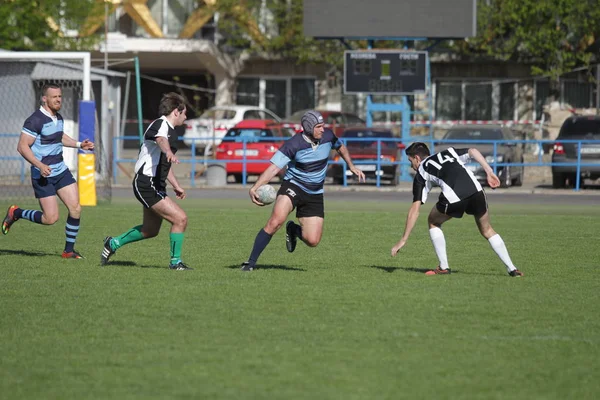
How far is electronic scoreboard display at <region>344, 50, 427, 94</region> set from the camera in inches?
1225

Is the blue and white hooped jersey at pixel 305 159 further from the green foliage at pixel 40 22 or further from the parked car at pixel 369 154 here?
the green foliage at pixel 40 22

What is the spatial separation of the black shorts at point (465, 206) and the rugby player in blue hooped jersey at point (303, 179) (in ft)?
3.55

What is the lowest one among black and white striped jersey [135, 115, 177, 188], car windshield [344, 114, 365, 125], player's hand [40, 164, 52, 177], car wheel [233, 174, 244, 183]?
car wheel [233, 174, 244, 183]

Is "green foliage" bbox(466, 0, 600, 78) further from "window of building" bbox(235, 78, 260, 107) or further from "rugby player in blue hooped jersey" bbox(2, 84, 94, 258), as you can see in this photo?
"rugby player in blue hooped jersey" bbox(2, 84, 94, 258)

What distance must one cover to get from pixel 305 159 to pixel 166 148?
1.44 m

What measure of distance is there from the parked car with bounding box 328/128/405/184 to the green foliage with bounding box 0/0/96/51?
11.8 m

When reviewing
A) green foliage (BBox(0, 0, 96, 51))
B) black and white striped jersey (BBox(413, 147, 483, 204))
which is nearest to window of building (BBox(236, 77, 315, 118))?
green foliage (BBox(0, 0, 96, 51))

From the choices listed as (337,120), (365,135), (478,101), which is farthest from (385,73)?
(478,101)

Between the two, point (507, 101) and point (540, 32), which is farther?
point (507, 101)

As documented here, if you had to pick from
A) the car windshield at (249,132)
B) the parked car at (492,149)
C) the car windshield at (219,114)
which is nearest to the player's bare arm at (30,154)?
the parked car at (492,149)

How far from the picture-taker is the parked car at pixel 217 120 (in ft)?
121

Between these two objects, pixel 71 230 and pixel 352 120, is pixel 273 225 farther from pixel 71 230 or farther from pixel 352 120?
pixel 352 120

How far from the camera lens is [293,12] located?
44250 mm

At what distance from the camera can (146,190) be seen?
11.5 m
